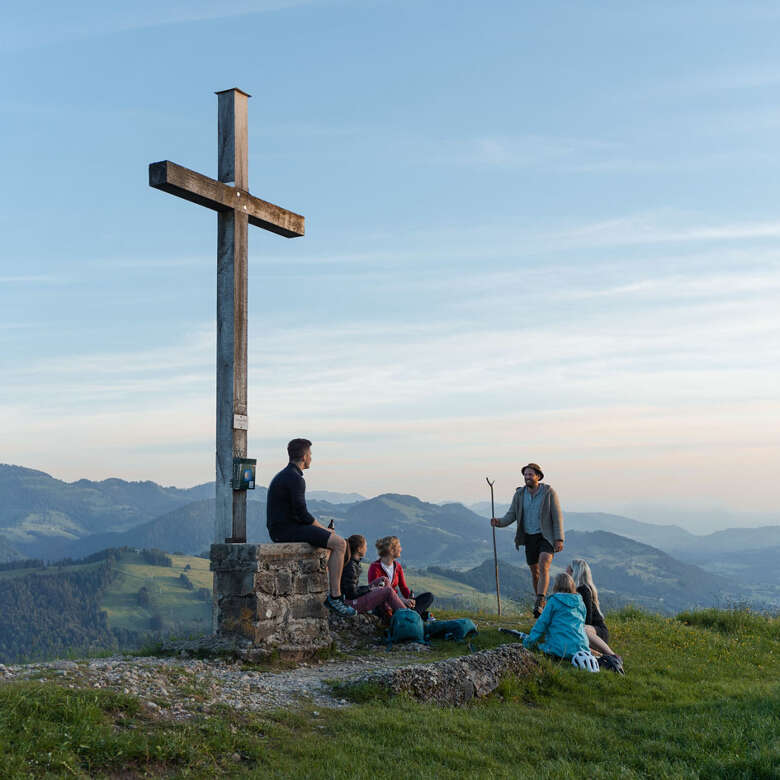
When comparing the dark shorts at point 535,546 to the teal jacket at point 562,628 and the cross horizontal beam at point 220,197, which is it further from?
the cross horizontal beam at point 220,197

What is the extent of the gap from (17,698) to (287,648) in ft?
13.6

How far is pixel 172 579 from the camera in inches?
7259

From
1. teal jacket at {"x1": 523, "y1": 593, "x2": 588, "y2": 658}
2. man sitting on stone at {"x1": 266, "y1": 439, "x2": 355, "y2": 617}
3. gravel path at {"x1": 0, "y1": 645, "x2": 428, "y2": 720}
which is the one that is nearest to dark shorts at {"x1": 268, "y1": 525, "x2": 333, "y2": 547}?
man sitting on stone at {"x1": 266, "y1": 439, "x2": 355, "y2": 617}

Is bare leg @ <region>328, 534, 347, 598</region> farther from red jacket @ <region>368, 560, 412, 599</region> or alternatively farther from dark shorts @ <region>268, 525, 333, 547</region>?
red jacket @ <region>368, 560, 412, 599</region>

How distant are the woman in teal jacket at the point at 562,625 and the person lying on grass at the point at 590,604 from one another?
1.75ft

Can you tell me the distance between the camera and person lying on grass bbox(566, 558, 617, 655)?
10633 mm

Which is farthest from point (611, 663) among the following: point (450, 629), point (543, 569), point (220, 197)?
point (220, 197)

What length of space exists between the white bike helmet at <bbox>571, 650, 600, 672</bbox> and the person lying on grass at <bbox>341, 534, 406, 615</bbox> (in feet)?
8.87

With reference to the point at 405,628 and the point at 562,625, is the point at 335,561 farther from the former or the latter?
the point at 562,625

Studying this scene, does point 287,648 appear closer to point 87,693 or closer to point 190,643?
point 190,643

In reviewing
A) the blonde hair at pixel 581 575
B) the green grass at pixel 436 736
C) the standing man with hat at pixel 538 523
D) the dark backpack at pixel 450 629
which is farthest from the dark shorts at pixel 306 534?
the standing man with hat at pixel 538 523

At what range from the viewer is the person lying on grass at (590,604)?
1063cm

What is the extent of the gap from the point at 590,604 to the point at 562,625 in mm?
1349

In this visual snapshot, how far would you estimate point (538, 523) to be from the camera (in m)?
12.6
